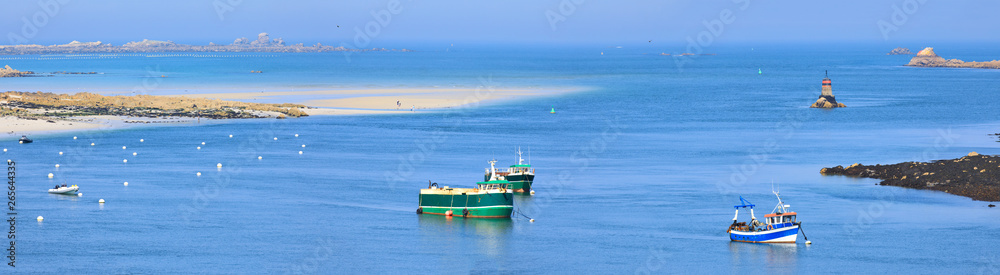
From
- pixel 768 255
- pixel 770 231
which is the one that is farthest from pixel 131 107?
pixel 768 255

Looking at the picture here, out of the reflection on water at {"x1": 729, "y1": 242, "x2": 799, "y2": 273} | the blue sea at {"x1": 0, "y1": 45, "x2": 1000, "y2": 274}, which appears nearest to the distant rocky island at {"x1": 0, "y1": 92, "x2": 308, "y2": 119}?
the blue sea at {"x1": 0, "y1": 45, "x2": 1000, "y2": 274}

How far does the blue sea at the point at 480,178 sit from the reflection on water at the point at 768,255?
0.18 meters

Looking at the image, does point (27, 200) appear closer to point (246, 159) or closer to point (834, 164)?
point (246, 159)

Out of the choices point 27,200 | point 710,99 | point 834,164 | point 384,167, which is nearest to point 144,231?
point 27,200

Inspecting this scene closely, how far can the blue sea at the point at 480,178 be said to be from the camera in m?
50.1

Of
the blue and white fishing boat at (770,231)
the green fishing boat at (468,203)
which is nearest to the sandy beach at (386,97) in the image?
the green fishing boat at (468,203)

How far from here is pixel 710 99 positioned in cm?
16462

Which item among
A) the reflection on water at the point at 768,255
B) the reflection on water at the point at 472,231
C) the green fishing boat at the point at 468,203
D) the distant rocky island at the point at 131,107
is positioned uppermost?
the distant rocky island at the point at 131,107

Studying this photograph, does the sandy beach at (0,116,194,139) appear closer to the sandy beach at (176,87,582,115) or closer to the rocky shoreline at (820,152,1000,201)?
the sandy beach at (176,87,582,115)

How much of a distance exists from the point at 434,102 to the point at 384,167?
2764 inches

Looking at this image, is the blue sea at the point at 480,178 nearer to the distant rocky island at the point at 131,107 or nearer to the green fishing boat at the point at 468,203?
the green fishing boat at the point at 468,203

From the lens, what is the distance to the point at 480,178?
244 ft

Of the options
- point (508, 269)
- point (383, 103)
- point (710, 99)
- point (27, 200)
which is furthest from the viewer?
point (710, 99)

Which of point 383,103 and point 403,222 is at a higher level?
point 383,103
